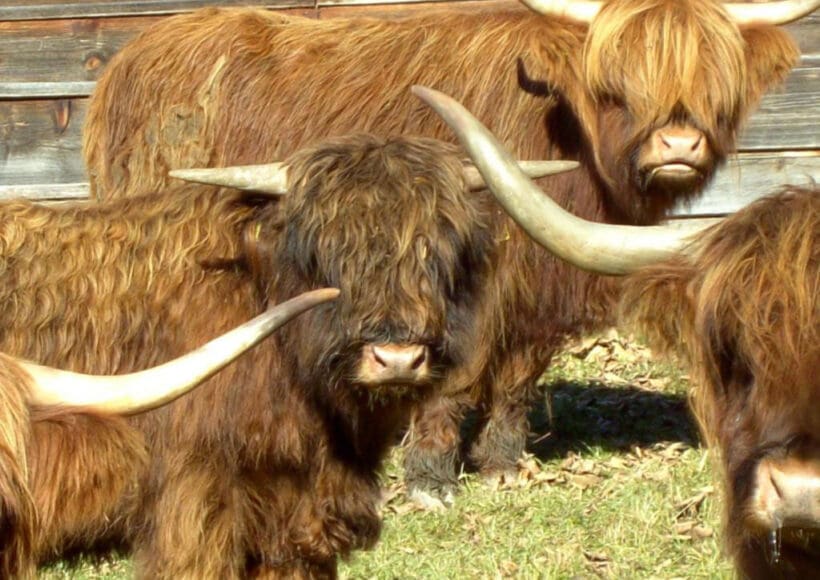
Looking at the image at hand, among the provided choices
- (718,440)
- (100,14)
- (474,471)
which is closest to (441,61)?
(474,471)

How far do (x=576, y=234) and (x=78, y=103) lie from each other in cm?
644

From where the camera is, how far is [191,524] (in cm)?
558

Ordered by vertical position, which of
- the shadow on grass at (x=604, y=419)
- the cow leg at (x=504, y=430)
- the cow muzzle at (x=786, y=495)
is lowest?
the shadow on grass at (x=604, y=419)

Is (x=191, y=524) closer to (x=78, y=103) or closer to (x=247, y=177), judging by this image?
(x=247, y=177)

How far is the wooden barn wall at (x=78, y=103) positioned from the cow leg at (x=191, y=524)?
4.80 meters

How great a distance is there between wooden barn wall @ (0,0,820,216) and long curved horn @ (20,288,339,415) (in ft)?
19.3

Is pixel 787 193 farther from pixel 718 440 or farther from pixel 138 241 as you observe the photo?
pixel 138 241

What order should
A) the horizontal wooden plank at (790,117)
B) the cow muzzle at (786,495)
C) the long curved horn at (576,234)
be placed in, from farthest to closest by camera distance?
the horizontal wooden plank at (790,117)
the long curved horn at (576,234)
the cow muzzle at (786,495)

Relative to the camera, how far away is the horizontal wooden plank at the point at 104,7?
10172mm

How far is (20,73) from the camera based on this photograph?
1038cm

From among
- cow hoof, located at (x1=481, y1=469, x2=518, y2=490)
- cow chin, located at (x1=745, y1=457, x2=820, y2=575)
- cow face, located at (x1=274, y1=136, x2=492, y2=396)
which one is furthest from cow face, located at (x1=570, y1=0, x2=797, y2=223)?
cow chin, located at (x1=745, y1=457, x2=820, y2=575)

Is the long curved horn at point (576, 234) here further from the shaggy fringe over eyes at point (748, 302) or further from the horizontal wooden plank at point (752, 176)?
the horizontal wooden plank at point (752, 176)

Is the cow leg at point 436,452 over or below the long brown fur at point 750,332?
below

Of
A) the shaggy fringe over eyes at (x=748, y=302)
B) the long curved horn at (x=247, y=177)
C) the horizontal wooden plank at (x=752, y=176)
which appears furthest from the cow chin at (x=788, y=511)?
the horizontal wooden plank at (x=752, y=176)
